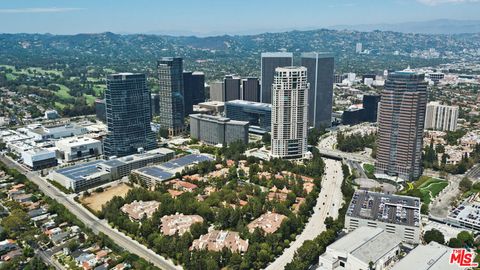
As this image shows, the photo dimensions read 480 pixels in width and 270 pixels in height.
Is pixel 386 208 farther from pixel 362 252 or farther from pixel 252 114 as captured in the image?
pixel 252 114

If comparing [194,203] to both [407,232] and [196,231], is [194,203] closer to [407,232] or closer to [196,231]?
[196,231]

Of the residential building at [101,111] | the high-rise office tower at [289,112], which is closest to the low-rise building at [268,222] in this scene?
the high-rise office tower at [289,112]

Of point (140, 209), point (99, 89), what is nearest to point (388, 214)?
point (140, 209)

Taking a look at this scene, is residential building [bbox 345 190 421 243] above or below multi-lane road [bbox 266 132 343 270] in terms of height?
above

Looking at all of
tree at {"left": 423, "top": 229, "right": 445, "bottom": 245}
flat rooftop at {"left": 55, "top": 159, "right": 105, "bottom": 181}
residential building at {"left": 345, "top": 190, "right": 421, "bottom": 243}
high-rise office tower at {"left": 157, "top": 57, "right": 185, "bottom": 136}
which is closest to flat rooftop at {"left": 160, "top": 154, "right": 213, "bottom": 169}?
flat rooftop at {"left": 55, "top": 159, "right": 105, "bottom": 181}

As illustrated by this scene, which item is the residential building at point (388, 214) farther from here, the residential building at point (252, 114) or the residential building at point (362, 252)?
the residential building at point (252, 114)

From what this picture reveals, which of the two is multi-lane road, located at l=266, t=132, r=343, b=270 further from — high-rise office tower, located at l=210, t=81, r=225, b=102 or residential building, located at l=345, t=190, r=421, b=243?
high-rise office tower, located at l=210, t=81, r=225, b=102

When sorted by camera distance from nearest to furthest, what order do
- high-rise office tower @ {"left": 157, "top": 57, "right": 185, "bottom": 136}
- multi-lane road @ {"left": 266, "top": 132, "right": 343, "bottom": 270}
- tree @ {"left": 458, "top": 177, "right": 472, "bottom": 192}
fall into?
multi-lane road @ {"left": 266, "top": 132, "right": 343, "bottom": 270} → tree @ {"left": 458, "top": 177, "right": 472, "bottom": 192} → high-rise office tower @ {"left": 157, "top": 57, "right": 185, "bottom": 136}

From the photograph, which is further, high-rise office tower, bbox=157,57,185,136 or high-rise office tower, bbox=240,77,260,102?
high-rise office tower, bbox=240,77,260,102
